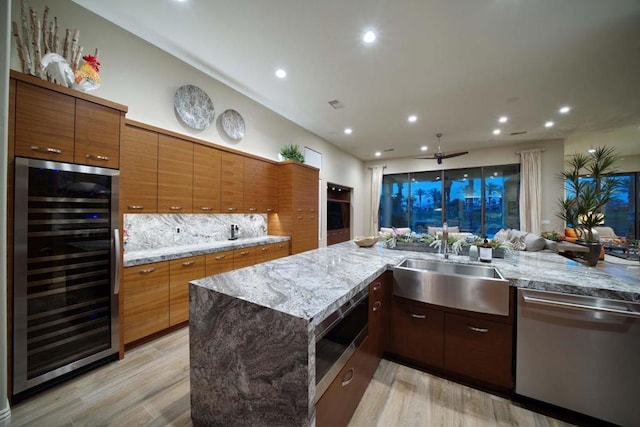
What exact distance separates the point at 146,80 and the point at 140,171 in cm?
111

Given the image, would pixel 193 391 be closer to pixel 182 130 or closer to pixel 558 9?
pixel 182 130

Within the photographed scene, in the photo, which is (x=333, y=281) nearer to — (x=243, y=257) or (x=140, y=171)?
(x=243, y=257)

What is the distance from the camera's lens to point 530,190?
5.90m

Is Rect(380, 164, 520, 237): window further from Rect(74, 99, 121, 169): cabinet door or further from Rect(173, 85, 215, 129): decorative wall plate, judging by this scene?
Rect(74, 99, 121, 169): cabinet door

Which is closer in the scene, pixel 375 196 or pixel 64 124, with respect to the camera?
pixel 64 124

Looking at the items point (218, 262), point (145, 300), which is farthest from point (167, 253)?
point (218, 262)

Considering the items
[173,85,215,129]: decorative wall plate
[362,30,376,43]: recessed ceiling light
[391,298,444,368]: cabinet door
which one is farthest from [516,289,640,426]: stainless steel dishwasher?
[173,85,215,129]: decorative wall plate

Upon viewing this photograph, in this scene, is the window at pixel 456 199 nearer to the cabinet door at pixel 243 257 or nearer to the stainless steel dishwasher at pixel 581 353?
the cabinet door at pixel 243 257

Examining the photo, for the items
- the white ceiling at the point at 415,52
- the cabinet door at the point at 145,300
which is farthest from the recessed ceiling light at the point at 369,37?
the cabinet door at the point at 145,300

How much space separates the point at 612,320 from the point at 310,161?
488 cm

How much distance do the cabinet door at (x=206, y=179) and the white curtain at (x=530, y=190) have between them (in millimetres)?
7284

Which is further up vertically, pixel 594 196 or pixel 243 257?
pixel 594 196

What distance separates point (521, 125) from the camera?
4.80 m

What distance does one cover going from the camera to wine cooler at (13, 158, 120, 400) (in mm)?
1541
